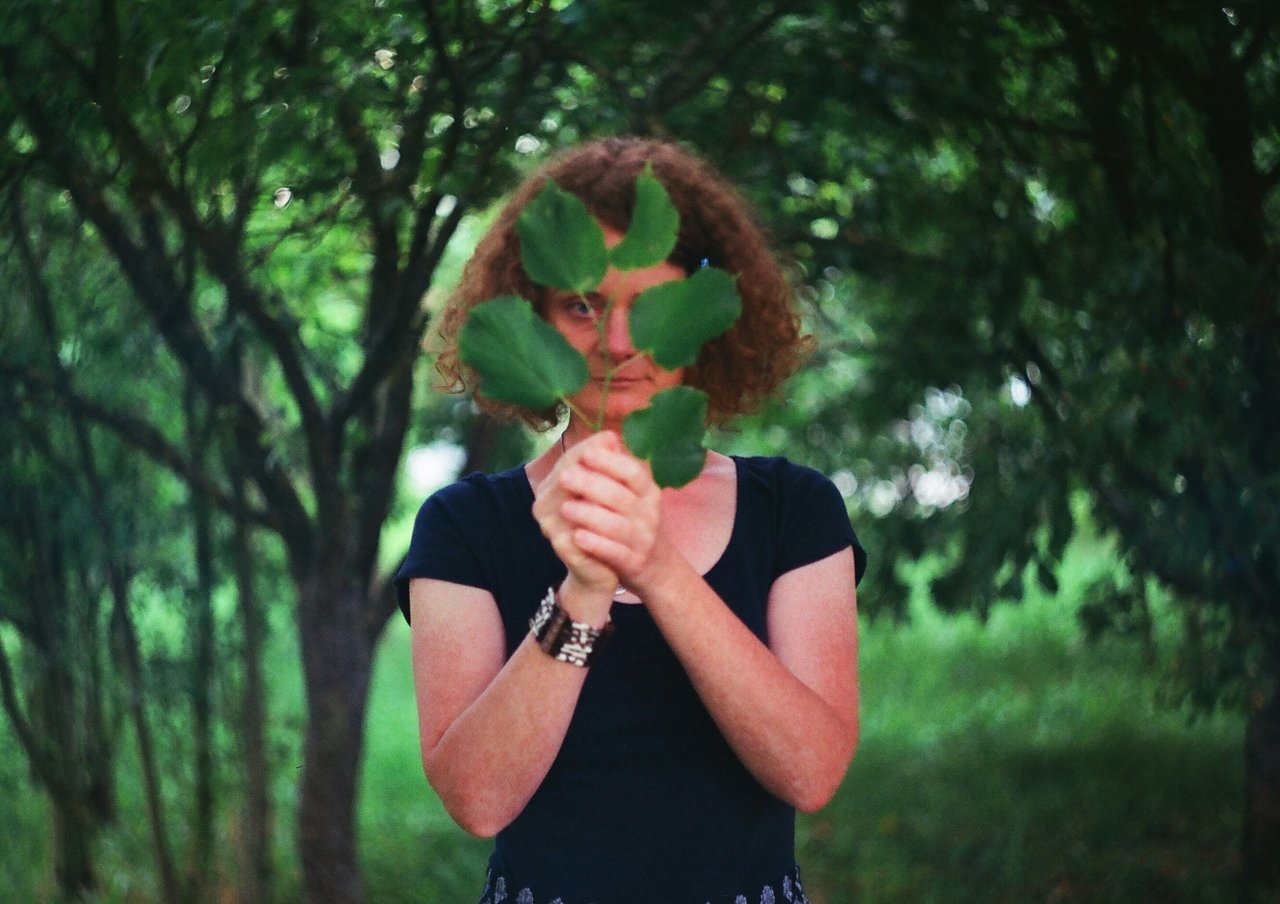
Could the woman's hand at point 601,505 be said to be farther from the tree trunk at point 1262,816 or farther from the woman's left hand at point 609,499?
the tree trunk at point 1262,816

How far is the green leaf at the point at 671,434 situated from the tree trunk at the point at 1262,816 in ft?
12.4

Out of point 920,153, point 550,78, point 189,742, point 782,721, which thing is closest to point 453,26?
point 550,78

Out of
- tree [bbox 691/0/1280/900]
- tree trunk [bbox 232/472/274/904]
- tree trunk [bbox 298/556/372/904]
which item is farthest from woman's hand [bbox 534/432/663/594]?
tree trunk [bbox 232/472/274/904]

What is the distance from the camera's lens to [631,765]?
4.60 feet

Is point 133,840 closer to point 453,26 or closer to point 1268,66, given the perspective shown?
point 453,26

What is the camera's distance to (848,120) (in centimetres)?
362

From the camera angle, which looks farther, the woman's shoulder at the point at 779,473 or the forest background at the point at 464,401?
the forest background at the point at 464,401

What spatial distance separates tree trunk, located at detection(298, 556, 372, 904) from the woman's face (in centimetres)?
216

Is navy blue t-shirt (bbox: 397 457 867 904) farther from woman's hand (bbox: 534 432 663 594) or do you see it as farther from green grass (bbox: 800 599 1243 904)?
green grass (bbox: 800 599 1243 904)

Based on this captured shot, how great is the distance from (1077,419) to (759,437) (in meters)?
2.65

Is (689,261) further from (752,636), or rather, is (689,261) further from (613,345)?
(752,636)

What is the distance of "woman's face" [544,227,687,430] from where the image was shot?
124cm

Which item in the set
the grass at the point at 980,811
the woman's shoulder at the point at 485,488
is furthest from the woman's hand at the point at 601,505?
the grass at the point at 980,811

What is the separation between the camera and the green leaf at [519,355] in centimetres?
86
